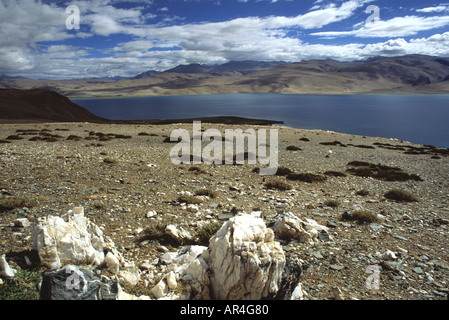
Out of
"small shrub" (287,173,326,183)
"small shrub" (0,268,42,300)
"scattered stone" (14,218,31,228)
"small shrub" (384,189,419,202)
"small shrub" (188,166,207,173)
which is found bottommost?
"small shrub" (384,189,419,202)

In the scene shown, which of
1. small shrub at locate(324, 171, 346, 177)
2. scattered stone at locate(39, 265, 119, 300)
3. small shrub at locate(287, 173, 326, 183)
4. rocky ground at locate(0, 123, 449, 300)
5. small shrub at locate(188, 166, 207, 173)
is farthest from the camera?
small shrub at locate(324, 171, 346, 177)

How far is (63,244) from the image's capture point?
17.1 ft

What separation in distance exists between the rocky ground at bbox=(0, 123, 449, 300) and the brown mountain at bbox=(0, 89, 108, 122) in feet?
175

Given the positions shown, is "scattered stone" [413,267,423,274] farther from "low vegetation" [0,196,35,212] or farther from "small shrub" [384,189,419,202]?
"low vegetation" [0,196,35,212]

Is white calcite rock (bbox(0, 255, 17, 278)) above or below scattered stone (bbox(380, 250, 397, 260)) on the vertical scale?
above

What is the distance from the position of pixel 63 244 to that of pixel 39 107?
83.1m

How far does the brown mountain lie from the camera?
60.8m


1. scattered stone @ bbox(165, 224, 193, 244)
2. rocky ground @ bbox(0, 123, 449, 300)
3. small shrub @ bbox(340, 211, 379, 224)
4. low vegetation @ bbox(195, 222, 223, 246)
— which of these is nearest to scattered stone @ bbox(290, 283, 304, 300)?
rocky ground @ bbox(0, 123, 449, 300)

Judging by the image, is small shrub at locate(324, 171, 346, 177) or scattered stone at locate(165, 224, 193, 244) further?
small shrub at locate(324, 171, 346, 177)

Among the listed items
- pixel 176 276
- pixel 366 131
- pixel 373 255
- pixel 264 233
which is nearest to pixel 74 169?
pixel 176 276

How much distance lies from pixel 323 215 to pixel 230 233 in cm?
657

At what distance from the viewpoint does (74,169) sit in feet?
47.0

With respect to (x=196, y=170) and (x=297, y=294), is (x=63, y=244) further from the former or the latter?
(x=196, y=170)

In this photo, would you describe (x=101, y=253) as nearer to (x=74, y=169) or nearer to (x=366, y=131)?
(x=74, y=169)
